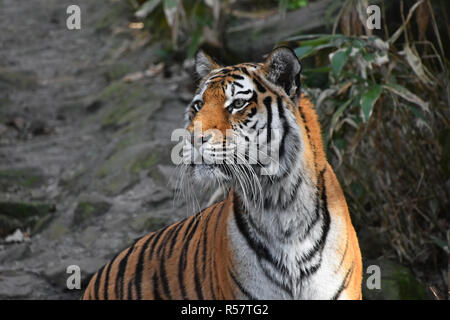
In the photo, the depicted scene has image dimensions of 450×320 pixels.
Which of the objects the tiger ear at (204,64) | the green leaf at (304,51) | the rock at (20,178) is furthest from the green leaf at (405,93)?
the rock at (20,178)

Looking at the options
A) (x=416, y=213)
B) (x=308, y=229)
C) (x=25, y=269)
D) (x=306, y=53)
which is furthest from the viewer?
(x=25, y=269)

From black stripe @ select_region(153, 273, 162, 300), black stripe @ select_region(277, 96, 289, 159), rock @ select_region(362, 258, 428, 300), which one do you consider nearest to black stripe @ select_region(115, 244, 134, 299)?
black stripe @ select_region(153, 273, 162, 300)

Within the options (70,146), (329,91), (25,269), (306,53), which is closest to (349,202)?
(329,91)

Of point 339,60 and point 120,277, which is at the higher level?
point 339,60

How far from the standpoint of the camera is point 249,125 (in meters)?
2.15

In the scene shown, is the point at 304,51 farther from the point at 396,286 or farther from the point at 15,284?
the point at 15,284

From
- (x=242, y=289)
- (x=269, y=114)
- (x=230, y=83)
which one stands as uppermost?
(x=230, y=83)

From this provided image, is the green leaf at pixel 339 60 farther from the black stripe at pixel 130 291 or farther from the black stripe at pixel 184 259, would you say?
the black stripe at pixel 130 291

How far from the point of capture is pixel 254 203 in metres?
2.25

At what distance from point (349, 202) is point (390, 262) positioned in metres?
0.42

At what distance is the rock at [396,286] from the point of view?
312cm

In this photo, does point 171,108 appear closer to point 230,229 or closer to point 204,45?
point 204,45

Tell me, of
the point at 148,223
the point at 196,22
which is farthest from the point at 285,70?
the point at 196,22

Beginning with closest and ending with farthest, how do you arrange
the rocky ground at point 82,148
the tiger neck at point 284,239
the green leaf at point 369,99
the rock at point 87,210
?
1. the tiger neck at point 284,239
2. the green leaf at point 369,99
3. the rocky ground at point 82,148
4. the rock at point 87,210
